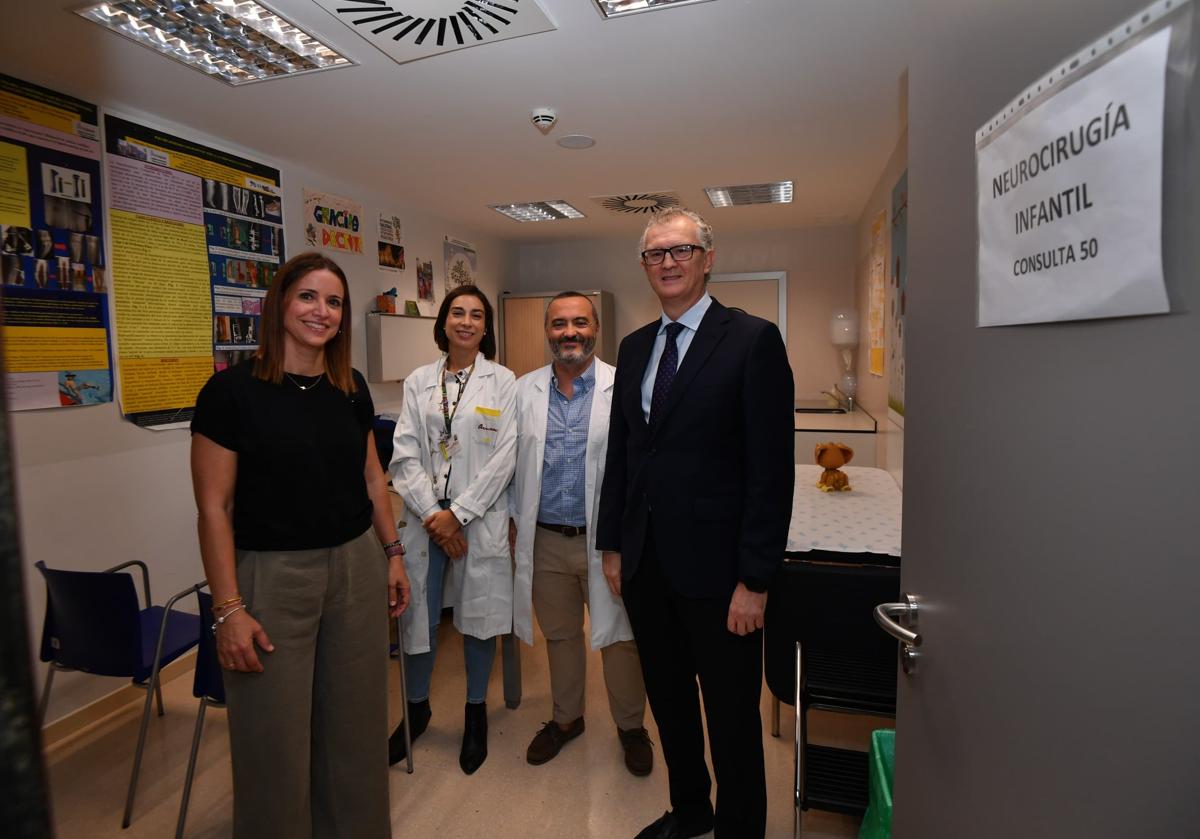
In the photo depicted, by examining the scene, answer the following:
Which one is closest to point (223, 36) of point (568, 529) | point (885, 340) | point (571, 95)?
point (571, 95)

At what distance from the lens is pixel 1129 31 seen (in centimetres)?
52

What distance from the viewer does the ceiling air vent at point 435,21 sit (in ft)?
7.03

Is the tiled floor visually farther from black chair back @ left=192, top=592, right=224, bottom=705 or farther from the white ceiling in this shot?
the white ceiling

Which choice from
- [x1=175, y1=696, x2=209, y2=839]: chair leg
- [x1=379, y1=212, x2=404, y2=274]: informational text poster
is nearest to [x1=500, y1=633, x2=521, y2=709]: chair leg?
[x1=175, y1=696, x2=209, y2=839]: chair leg

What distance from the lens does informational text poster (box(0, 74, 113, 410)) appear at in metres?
2.56

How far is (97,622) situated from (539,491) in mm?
1424

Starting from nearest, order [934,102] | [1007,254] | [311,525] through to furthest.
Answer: [1007,254]
[934,102]
[311,525]

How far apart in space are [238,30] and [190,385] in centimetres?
170

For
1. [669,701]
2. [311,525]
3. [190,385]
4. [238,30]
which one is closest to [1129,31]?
[311,525]

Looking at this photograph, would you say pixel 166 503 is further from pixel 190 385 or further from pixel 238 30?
pixel 238 30

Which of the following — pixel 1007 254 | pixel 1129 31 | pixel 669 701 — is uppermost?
pixel 1129 31

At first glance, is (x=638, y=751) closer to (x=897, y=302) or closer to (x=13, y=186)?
(x=897, y=302)

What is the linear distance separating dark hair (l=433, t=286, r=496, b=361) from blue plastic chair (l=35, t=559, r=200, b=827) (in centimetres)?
118

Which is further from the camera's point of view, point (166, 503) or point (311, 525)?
point (166, 503)
